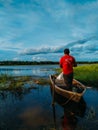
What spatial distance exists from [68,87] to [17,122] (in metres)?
5.29

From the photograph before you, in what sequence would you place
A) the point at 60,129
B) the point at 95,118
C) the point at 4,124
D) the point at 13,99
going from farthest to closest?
1. the point at 13,99
2. the point at 95,118
3. the point at 4,124
4. the point at 60,129

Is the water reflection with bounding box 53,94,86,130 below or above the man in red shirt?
below

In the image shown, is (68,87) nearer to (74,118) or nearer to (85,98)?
(85,98)

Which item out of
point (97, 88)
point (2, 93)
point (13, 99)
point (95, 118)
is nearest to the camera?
point (95, 118)

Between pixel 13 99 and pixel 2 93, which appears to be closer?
pixel 13 99

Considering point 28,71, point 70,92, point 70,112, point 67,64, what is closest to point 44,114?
point 70,112

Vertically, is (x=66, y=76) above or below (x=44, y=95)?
above

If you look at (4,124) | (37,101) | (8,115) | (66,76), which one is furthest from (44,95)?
(4,124)

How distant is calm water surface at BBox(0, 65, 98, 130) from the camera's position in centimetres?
1006

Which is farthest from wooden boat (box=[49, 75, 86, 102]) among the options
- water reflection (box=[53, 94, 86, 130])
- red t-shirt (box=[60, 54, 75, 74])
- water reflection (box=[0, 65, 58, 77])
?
water reflection (box=[0, 65, 58, 77])

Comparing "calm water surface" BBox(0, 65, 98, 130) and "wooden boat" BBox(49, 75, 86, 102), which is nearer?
"calm water surface" BBox(0, 65, 98, 130)

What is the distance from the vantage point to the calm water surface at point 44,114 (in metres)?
10.1

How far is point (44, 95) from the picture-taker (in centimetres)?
1783

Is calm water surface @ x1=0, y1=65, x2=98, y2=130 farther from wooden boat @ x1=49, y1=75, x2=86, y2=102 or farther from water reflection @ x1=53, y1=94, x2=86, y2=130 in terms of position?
wooden boat @ x1=49, y1=75, x2=86, y2=102
